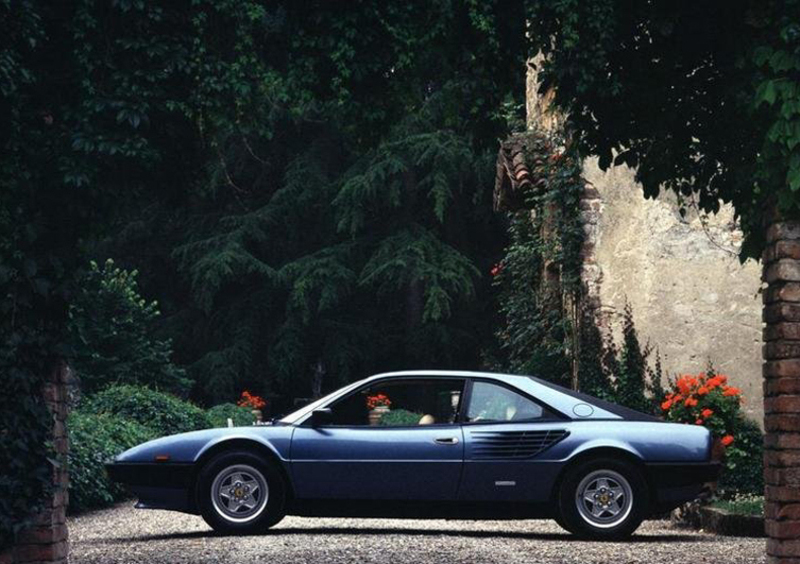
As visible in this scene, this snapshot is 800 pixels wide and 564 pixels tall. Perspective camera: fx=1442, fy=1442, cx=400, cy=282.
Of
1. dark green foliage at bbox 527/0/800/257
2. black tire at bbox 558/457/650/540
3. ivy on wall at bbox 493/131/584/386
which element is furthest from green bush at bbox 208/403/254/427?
dark green foliage at bbox 527/0/800/257

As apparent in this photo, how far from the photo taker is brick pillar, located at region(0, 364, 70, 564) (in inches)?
307

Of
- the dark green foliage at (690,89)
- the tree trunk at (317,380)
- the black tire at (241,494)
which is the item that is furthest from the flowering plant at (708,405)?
the tree trunk at (317,380)

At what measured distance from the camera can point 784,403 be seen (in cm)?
775

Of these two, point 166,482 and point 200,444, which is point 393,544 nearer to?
point 200,444

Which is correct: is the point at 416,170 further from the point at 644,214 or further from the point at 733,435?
the point at 733,435

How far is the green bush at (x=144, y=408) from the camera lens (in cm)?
1939

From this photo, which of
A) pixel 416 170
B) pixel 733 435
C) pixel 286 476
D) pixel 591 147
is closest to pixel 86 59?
pixel 591 147

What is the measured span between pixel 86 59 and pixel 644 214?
9323mm

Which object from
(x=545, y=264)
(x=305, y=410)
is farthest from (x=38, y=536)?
(x=545, y=264)

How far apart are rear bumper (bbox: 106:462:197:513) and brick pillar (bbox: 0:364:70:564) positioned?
3.23 meters

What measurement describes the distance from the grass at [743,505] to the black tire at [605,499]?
1.20m

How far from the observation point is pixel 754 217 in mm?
8414

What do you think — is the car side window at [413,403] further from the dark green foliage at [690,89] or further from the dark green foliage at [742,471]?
the dark green foliage at [742,471]

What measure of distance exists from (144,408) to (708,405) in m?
8.51
